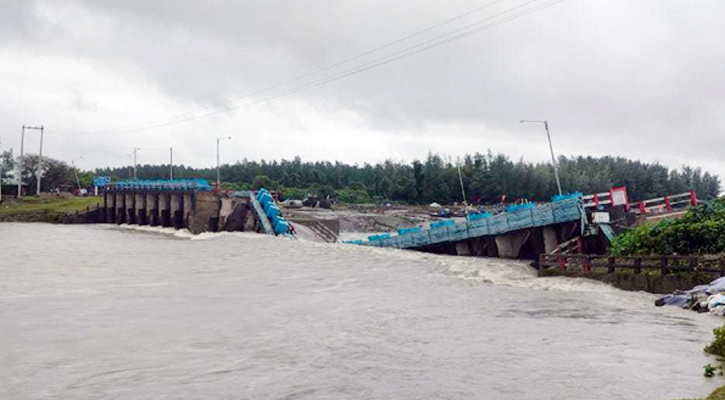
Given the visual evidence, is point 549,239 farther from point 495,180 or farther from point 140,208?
point 495,180

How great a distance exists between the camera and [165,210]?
84812 millimetres

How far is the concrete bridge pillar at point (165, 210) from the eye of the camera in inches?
3329

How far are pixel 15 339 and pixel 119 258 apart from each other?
27.7 m

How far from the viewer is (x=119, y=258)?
45.1 meters

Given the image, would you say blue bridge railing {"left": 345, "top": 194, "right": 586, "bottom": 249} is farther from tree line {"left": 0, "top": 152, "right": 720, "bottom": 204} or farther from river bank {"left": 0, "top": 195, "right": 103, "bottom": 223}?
tree line {"left": 0, "top": 152, "right": 720, "bottom": 204}

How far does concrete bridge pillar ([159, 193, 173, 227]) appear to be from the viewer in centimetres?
8456

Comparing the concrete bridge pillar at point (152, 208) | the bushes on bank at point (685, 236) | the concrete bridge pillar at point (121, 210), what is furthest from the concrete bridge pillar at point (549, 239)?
the concrete bridge pillar at point (121, 210)

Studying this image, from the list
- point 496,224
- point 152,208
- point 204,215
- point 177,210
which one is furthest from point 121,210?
point 496,224

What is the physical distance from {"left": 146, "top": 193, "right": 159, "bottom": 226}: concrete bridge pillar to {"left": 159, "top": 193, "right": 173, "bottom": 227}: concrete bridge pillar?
2.75 m

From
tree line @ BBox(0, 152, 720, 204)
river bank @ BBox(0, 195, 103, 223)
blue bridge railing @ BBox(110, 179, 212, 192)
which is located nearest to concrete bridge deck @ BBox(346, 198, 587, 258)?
blue bridge railing @ BBox(110, 179, 212, 192)

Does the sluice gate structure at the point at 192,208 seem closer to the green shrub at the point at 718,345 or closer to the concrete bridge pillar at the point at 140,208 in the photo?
the concrete bridge pillar at the point at 140,208

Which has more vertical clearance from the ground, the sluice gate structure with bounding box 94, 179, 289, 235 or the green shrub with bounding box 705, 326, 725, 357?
the sluice gate structure with bounding box 94, 179, 289, 235

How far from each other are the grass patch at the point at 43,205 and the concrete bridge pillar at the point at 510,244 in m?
79.6

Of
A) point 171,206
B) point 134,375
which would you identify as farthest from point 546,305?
point 171,206
